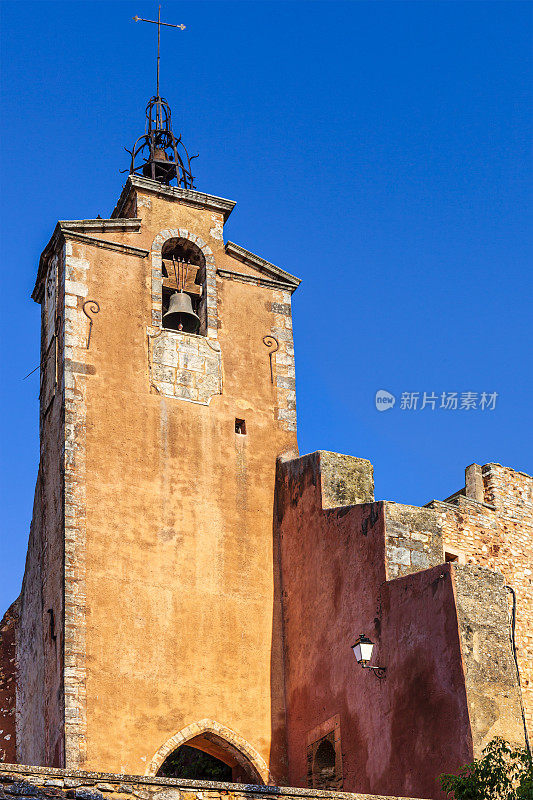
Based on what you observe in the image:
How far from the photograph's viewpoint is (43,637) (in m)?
15.3

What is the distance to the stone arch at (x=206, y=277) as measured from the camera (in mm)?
16688

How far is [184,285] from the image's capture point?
57.7 ft

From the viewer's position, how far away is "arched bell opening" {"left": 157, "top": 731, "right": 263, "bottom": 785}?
48.8 feet

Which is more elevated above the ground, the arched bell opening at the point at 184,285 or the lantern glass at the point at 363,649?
the arched bell opening at the point at 184,285

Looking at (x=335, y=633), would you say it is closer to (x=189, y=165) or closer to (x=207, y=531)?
(x=207, y=531)

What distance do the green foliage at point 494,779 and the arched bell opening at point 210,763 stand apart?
13.6 feet

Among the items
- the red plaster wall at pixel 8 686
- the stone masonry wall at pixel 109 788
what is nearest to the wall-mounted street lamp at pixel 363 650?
the stone masonry wall at pixel 109 788

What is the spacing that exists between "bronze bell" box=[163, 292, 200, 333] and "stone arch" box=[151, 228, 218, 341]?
24 cm

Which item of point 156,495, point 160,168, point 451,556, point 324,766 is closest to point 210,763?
point 324,766

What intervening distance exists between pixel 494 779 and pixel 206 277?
8703 millimetres

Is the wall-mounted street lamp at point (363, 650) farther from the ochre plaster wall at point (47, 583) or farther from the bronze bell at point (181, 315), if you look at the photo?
the bronze bell at point (181, 315)

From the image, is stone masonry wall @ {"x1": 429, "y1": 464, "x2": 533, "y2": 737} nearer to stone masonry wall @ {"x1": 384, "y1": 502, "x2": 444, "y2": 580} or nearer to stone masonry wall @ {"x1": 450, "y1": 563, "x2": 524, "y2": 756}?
stone masonry wall @ {"x1": 384, "y1": 502, "x2": 444, "y2": 580}

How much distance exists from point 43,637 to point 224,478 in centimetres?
304

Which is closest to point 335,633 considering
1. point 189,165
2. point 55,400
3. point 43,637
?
point 43,637
